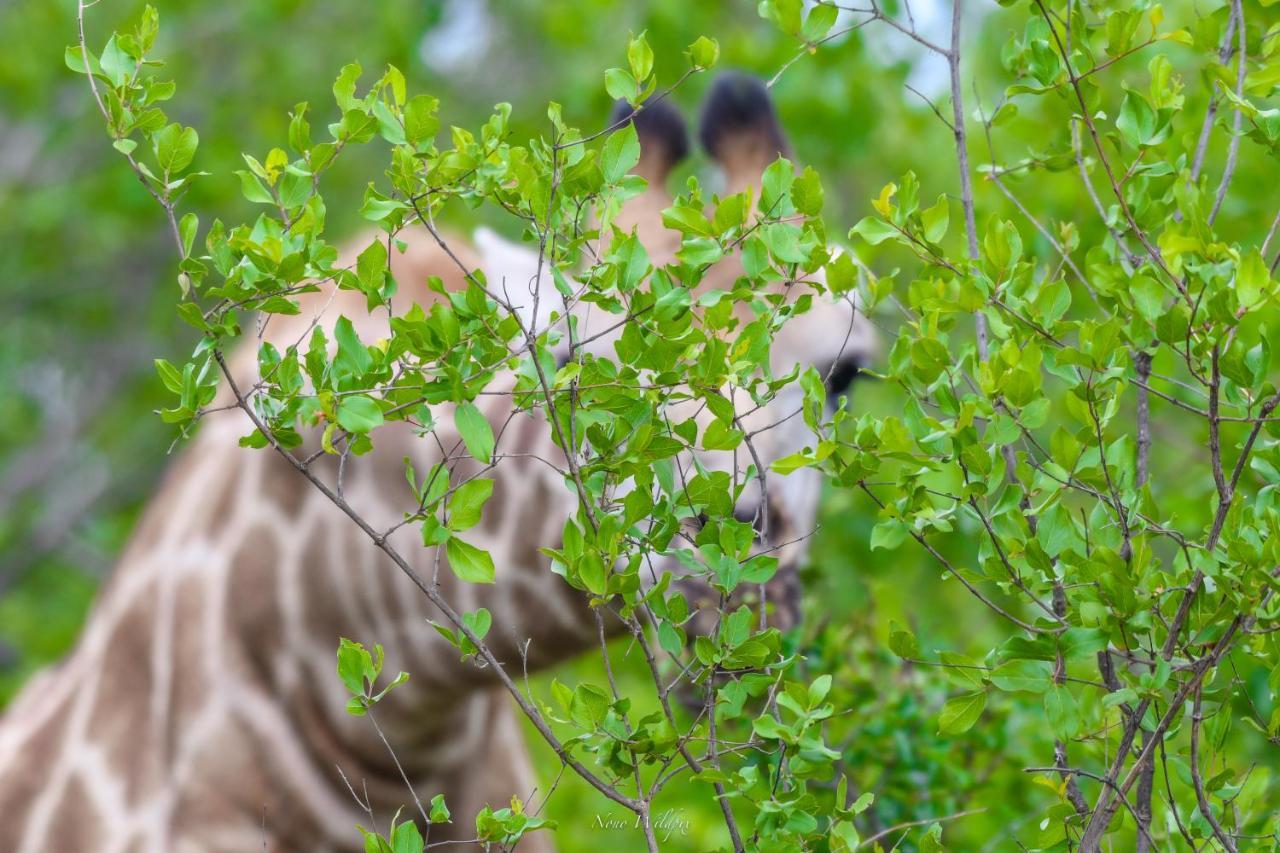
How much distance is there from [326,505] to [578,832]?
1.98 metres

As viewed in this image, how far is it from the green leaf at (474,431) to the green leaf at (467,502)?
1.3 inches

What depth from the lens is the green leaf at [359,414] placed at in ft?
3.73

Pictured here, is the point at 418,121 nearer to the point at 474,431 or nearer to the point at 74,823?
the point at 474,431

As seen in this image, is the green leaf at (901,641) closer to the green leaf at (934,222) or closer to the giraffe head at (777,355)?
the green leaf at (934,222)

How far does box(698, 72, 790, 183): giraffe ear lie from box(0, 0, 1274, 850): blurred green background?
567 mm

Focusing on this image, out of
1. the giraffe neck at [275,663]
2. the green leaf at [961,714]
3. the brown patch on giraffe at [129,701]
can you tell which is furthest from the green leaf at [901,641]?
the brown patch on giraffe at [129,701]

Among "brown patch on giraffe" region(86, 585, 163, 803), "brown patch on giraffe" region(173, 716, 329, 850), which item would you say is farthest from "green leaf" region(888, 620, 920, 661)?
"brown patch on giraffe" region(86, 585, 163, 803)

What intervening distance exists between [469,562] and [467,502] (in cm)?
5

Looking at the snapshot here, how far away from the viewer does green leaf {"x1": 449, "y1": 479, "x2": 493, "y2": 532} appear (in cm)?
119

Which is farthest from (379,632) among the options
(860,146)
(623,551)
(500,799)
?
(860,146)

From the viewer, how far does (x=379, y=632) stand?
242cm

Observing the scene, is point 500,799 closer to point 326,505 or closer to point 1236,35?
point 326,505

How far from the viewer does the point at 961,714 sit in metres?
1.20

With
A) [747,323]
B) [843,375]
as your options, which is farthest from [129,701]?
[843,375]
